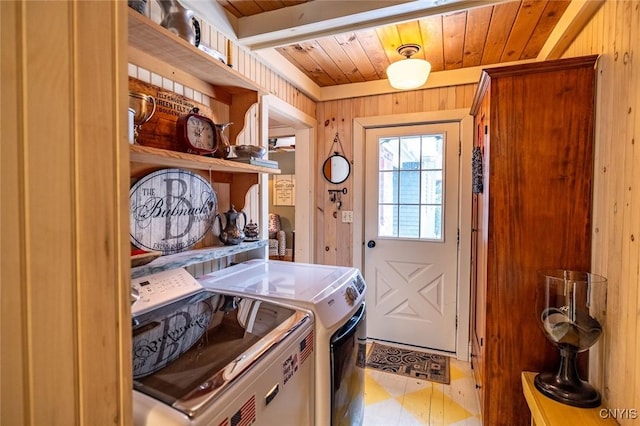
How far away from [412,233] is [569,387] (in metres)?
1.60

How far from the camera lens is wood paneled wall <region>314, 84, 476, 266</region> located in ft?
9.20

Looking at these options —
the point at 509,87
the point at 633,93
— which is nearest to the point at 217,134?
the point at 509,87

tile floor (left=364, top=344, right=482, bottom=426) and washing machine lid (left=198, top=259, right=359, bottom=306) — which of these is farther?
tile floor (left=364, top=344, right=482, bottom=426)

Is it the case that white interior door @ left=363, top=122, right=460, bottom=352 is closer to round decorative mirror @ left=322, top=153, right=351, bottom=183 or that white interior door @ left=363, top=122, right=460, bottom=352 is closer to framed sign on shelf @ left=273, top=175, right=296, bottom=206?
round decorative mirror @ left=322, top=153, right=351, bottom=183

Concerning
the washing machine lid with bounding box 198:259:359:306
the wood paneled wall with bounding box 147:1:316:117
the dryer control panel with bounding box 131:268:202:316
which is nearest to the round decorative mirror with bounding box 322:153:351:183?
the wood paneled wall with bounding box 147:1:316:117

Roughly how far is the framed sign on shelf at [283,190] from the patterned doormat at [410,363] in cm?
288

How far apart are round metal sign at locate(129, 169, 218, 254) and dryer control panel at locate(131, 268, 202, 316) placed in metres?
0.14

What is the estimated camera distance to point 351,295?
151 cm

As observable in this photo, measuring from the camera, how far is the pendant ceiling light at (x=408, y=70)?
2.06 m

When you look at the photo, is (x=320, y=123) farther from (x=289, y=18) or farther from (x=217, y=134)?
(x=217, y=134)

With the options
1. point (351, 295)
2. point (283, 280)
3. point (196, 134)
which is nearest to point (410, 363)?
point (351, 295)

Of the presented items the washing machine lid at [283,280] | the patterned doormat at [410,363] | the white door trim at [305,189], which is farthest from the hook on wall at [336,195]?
the patterned doormat at [410,363]

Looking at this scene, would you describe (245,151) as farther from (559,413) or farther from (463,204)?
(463,204)

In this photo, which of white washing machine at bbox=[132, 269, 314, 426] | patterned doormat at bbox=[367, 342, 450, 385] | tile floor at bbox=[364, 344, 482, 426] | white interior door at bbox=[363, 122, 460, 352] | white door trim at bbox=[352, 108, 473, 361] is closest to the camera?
white washing machine at bbox=[132, 269, 314, 426]
